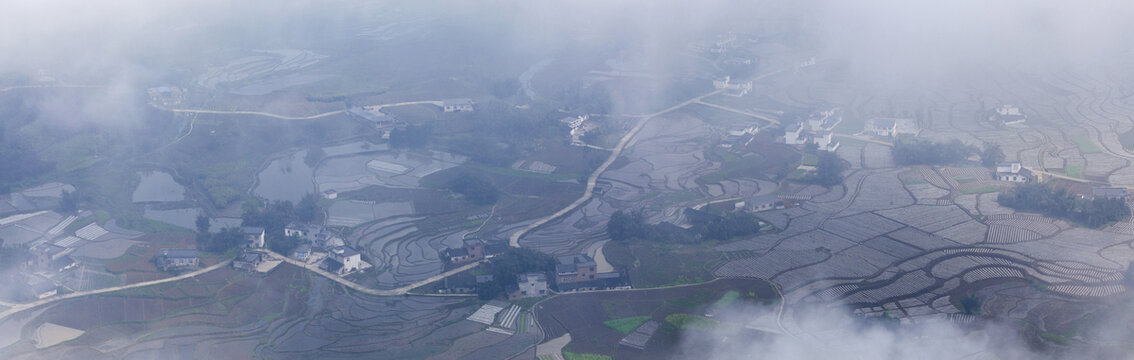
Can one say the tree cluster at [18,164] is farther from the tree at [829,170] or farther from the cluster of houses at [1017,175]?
the cluster of houses at [1017,175]

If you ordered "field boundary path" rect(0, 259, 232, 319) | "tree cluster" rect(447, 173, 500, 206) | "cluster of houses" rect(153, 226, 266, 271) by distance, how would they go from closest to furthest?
1. "field boundary path" rect(0, 259, 232, 319)
2. "cluster of houses" rect(153, 226, 266, 271)
3. "tree cluster" rect(447, 173, 500, 206)

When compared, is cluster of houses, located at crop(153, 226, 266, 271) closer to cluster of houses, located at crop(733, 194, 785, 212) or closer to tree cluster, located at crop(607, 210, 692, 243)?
tree cluster, located at crop(607, 210, 692, 243)

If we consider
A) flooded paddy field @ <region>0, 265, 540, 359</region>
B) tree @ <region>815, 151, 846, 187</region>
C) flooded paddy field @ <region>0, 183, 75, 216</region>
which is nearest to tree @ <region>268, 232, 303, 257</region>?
flooded paddy field @ <region>0, 265, 540, 359</region>

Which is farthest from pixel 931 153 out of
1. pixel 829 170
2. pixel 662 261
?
pixel 662 261

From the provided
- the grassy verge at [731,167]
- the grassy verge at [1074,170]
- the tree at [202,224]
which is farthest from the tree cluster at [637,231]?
the grassy verge at [1074,170]

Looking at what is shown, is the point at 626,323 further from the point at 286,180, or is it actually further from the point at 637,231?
the point at 286,180

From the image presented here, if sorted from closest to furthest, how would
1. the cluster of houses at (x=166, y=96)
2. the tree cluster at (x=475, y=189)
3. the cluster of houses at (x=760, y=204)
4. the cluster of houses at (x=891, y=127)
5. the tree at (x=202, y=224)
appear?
the tree at (x=202, y=224) → the cluster of houses at (x=760, y=204) → the tree cluster at (x=475, y=189) → the cluster of houses at (x=891, y=127) → the cluster of houses at (x=166, y=96)

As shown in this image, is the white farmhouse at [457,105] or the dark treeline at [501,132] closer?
the dark treeline at [501,132]

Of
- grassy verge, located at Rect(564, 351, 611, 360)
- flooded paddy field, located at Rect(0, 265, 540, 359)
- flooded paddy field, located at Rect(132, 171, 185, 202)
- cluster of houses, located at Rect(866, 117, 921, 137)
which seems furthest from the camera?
cluster of houses, located at Rect(866, 117, 921, 137)
